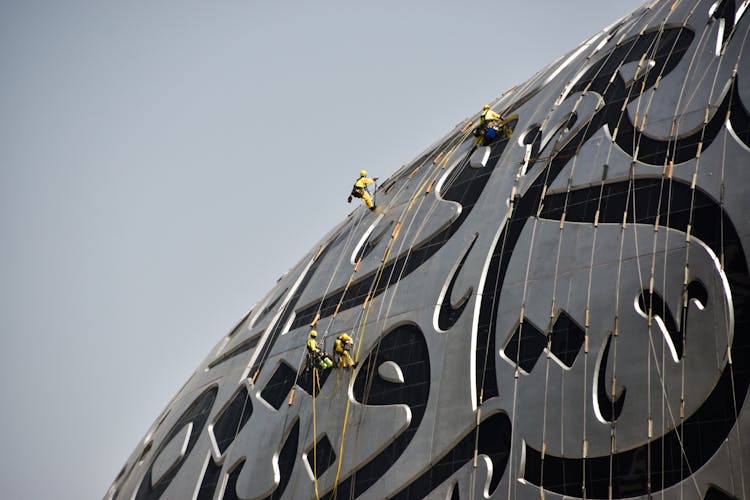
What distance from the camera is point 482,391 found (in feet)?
69.7

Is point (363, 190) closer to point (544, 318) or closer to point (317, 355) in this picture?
point (317, 355)

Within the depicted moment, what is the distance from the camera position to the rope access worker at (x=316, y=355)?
2497cm

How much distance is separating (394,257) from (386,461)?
5.57 metres

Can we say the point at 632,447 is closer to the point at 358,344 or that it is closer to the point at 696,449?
the point at 696,449

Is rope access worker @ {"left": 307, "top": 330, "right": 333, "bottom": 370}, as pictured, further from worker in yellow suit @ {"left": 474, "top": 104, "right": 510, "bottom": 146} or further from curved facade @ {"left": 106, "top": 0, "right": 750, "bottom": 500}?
worker in yellow suit @ {"left": 474, "top": 104, "right": 510, "bottom": 146}

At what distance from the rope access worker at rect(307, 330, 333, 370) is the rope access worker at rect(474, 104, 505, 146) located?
21.1 feet

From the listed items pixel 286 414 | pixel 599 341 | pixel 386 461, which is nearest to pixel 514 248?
pixel 599 341

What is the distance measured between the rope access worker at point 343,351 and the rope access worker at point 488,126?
20.3 feet

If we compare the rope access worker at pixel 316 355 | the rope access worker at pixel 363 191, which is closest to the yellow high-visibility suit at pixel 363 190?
the rope access worker at pixel 363 191

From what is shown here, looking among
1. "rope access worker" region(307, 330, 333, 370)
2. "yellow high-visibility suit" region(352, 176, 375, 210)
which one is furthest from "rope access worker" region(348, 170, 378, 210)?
"rope access worker" region(307, 330, 333, 370)

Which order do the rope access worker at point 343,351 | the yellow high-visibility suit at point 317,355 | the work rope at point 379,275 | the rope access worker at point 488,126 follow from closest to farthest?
the work rope at point 379,275, the rope access worker at point 343,351, the yellow high-visibility suit at point 317,355, the rope access worker at point 488,126

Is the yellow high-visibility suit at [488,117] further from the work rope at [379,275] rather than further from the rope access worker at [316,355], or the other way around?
the rope access worker at [316,355]

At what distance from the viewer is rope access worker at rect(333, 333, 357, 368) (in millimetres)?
24562

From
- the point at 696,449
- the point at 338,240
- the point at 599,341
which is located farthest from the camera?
the point at 338,240
